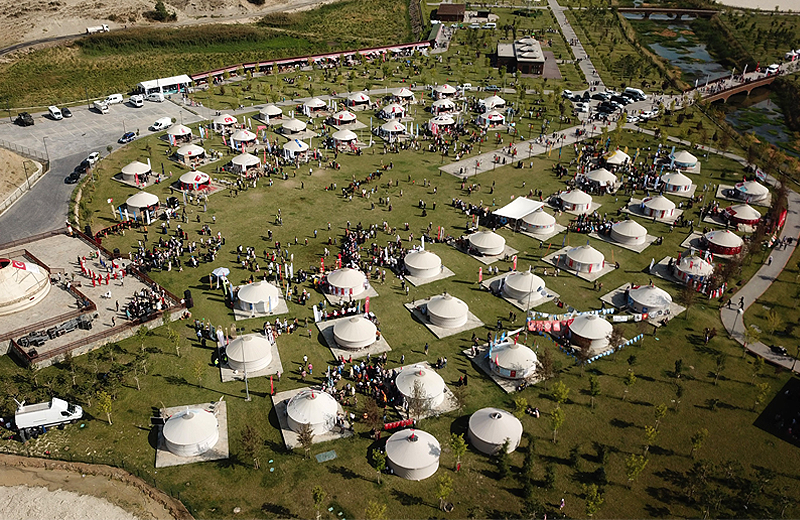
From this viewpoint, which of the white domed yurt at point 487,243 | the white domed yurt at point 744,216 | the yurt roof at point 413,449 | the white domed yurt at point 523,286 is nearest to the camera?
the yurt roof at point 413,449

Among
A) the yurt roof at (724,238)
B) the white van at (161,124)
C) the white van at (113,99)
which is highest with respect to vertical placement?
the white van at (113,99)

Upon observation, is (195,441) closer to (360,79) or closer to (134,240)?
(134,240)

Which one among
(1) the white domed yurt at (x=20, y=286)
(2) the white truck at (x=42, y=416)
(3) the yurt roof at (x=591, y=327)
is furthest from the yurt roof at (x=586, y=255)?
(1) the white domed yurt at (x=20, y=286)

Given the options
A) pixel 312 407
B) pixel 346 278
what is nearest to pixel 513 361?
pixel 312 407

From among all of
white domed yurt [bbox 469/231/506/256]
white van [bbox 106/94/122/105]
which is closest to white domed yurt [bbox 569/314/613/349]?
white domed yurt [bbox 469/231/506/256]

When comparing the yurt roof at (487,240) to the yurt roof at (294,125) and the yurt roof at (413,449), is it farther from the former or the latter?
the yurt roof at (294,125)
